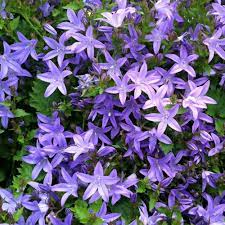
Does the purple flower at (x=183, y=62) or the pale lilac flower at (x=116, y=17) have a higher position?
the pale lilac flower at (x=116, y=17)

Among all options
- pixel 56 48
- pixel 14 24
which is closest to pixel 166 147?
pixel 56 48

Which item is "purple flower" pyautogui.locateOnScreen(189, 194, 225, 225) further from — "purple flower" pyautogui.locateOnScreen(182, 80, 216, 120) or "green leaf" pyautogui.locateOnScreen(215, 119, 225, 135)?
"purple flower" pyautogui.locateOnScreen(182, 80, 216, 120)

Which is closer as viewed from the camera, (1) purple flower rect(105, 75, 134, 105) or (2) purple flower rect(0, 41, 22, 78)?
(1) purple flower rect(105, 75, 134, 105)

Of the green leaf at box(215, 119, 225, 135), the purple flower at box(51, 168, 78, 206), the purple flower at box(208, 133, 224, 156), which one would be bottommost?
the purple flower at box(51, 168, 78, 206)

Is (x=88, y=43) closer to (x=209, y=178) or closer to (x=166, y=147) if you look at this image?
(x=166, y=147)

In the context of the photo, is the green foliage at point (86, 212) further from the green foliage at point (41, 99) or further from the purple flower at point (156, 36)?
the purple flower at point (156, 36)

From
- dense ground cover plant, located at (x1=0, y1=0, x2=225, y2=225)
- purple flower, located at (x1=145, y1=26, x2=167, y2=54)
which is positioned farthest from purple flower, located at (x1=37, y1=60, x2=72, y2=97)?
purple flower, located at (x1=145, y1=26, x2=167, y2=54)

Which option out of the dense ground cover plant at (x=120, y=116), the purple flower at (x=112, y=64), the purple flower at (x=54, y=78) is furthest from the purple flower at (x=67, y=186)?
the purple flower at (x=112, y=64)

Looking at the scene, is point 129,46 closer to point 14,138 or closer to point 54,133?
point 54,133
